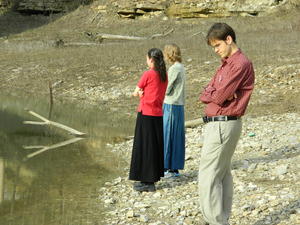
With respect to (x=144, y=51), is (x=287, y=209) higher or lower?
lower

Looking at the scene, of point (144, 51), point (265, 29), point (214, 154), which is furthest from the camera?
point (265, 29)

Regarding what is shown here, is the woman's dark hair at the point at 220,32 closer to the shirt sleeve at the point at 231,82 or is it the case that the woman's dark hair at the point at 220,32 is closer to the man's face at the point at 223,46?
the man's face at the point at 223,46

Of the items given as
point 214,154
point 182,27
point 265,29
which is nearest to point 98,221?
point 214,154

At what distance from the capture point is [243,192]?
711 centimetres

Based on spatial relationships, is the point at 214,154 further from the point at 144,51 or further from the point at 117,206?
the point at 144,51

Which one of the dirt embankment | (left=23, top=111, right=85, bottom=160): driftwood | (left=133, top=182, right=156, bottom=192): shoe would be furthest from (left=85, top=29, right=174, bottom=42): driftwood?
(left=133, top=182, right=156, bottom=192): shoe

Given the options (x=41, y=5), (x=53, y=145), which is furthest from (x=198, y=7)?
(x=53, y=145)

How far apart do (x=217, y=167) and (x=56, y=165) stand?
15.5ft

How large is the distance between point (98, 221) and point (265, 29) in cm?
1779

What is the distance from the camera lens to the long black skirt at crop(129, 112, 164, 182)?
7.25 metres

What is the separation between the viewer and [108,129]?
12312 millimetres

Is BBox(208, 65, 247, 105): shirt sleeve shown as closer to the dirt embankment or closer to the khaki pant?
the khaki pant

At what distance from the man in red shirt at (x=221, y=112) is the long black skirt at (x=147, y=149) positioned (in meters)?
2.08

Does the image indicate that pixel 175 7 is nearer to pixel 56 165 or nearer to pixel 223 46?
pixel 56 165
